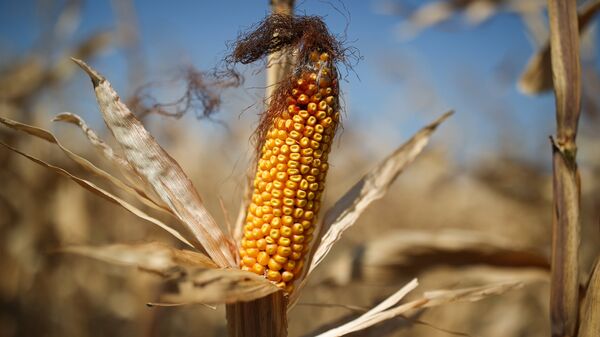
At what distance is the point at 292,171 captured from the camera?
4.22 ft

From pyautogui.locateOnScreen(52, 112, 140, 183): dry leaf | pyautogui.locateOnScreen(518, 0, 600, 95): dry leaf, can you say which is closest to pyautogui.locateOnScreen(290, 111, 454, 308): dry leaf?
pyautogui.locateOnScreen(52, 112, 140, 183): dry leaf

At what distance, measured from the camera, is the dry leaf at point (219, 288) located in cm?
97

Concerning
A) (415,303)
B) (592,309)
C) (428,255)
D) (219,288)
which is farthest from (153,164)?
A: (592,309)

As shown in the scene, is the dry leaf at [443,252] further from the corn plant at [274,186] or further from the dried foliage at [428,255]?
the corn plant at [274,186]

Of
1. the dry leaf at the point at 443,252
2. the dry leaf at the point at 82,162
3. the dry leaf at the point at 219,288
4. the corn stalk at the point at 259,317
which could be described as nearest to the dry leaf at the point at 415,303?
the corn stalk at the point at 259,317

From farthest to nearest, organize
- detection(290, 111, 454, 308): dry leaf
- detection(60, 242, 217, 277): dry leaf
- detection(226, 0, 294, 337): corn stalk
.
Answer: detection(290, 111, 454, 308): dry leaf, detection(226, 0, 294, 337): corn stalk, detection(60, 242, 217, 277): dry leaf

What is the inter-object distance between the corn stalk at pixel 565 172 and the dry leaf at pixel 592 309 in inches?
1.3

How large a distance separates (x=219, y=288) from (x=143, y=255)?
18cm

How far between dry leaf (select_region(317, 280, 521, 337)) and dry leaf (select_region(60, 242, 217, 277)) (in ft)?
1.61

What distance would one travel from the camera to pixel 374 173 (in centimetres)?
174

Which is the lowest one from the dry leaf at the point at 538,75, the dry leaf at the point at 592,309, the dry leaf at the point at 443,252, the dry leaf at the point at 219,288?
the dry leaf at the point at 592,309

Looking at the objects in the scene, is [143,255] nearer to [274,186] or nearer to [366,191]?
[274,186]

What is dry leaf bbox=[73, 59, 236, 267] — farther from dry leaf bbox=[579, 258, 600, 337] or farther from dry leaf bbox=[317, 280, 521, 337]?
dry leaf bbox=[579, 258, 600, 337]

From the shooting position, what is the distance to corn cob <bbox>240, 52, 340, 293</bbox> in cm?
129
